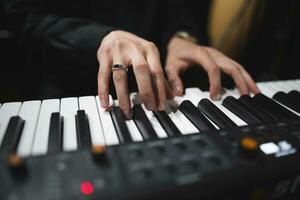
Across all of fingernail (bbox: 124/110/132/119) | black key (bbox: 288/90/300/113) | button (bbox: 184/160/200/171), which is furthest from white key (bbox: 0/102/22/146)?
black key (bbox: 288/90/300/113)

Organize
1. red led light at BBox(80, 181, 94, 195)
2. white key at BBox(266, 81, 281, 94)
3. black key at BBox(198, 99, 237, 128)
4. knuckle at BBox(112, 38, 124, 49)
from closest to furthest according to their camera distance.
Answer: red led light at BBox(80, 181, 94, 195)
black key at BBox(198, 99, 237, 128)
knuckle at BBox(112, 38, 124, 49)
white key at BBox(266, 81, 281, 94)

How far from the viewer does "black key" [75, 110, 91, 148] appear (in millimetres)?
499

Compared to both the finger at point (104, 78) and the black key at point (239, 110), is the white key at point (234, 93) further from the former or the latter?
the finger at point (104, 78)

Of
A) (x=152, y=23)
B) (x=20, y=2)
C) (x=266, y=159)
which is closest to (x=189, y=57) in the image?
(x=152, y=23)

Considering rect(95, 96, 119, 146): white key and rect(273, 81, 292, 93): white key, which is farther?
rect(273, 81, 292, 93): white key

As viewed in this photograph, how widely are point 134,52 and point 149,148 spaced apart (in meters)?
0.30

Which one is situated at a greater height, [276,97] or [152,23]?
[152,23]

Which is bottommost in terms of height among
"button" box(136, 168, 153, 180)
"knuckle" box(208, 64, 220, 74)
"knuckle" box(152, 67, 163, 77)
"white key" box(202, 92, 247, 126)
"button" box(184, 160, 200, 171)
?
"white key" box(202, 92, 247, 126)

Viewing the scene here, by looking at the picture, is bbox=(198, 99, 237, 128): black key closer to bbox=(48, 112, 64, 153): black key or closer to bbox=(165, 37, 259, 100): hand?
bbox=(165, 37, 259, 100): hand

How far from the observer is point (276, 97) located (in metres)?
0.76

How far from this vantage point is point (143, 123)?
57cm

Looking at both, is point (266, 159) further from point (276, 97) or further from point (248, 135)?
point (276, 97)

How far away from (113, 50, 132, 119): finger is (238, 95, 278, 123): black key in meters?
0.29

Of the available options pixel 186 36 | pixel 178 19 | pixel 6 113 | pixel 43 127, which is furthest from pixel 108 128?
pixel 178 19
